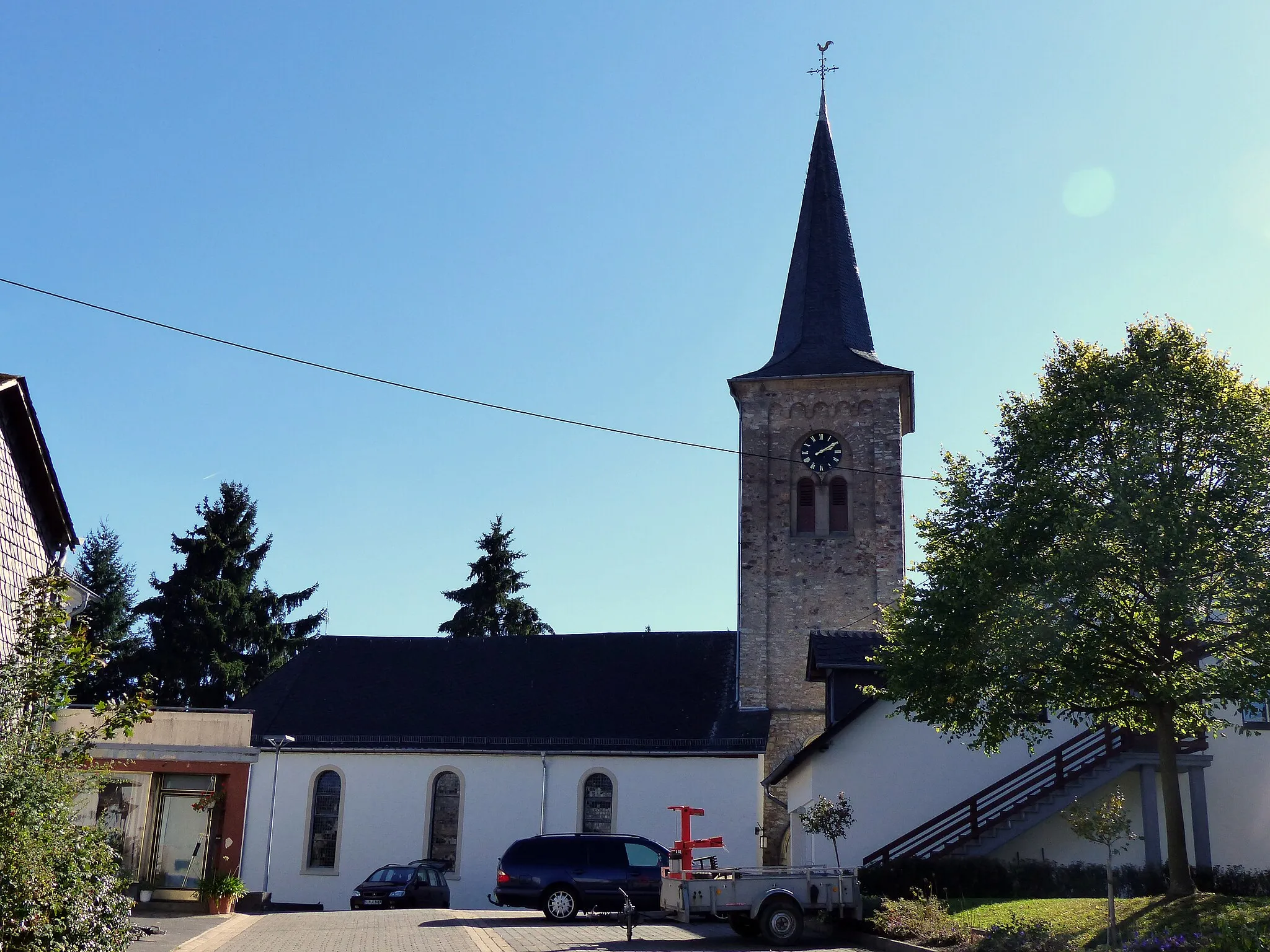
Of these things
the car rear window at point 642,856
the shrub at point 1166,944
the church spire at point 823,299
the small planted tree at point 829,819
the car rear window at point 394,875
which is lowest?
the car rear window at point 394,875

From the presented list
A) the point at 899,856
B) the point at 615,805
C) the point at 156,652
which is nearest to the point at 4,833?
the point at 899,856

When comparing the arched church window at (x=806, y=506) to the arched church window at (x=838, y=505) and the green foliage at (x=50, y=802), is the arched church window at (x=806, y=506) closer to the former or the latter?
the arched church window at (x=838, y=505)

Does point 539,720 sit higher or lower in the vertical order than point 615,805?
higher

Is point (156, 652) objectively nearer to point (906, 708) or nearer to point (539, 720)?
point (539, 720)

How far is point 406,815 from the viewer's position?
30609mm

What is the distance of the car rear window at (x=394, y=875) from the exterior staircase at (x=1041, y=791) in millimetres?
9605

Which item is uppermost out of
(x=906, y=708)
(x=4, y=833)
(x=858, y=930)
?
(x=906, y=708)

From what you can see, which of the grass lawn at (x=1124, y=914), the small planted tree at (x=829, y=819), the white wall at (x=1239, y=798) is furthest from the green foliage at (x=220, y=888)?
the white wall at (x=1239, y=798)

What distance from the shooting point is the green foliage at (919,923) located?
582 inches

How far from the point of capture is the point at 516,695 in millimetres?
33344

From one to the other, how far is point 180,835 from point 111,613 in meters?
29.9

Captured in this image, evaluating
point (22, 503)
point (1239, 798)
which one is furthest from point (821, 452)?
point (22, 503)

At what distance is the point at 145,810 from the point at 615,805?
11140 millimetres

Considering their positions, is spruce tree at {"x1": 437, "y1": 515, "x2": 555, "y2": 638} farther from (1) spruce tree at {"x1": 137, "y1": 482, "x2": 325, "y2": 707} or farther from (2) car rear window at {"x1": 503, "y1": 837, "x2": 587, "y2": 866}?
(2) car rear window at {"x1": 503, "y1": 837, "x2": 587, "y2": 866}
